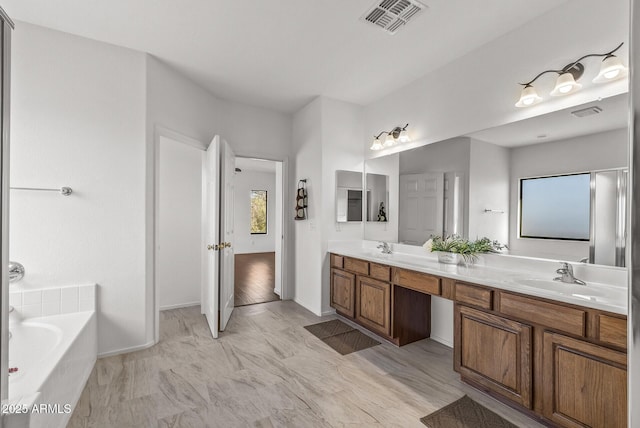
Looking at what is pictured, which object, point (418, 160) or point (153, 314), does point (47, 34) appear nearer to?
point (153, 314)

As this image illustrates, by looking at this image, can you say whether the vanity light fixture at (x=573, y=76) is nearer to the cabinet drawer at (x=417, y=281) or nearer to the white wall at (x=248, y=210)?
the cabinet drawer at (x=417, y=281)

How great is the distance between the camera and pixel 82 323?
2309 millimetres

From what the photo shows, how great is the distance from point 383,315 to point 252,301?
2.09 metres

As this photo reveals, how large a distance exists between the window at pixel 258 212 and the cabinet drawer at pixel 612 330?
852 cm

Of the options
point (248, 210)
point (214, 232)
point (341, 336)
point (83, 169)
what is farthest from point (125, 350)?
point (248, 210)

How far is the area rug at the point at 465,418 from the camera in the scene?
1845 millimetres

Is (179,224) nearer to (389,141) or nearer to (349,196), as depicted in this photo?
(349,196)

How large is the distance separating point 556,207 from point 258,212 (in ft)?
26.4

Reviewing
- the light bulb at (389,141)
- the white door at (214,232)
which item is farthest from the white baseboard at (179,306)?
the light bulb at (389,141)

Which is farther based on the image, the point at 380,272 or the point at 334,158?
the point at 334,158

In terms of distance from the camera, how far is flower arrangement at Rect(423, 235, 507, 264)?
258 centimetres

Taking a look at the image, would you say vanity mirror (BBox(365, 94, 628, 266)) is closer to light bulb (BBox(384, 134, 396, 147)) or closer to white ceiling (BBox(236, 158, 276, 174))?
light bulb (BBox(384, 134, 396, 147))

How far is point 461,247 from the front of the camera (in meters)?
2.67

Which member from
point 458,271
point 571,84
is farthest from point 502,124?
point 458,271
